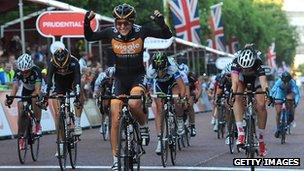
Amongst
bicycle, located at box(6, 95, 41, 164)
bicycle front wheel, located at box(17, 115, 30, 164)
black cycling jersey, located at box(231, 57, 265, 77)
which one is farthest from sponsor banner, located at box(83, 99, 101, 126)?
black cycling jersey, located at box(231, 57, 265, 77)

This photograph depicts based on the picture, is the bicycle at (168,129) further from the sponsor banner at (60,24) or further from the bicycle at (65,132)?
the sponsor banner at (60,24)

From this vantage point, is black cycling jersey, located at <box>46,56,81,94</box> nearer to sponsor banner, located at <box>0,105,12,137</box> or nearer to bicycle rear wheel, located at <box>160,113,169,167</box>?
bicycle rear wheel, located at <box>160,113,169,167</box>

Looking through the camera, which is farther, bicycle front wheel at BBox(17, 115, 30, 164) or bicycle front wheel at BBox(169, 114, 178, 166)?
bicycle front wheel at BBox(17, 115, 30, 164)

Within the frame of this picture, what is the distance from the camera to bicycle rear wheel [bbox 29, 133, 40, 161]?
557 inches

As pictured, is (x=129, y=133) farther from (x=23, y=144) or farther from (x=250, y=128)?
(x=23, y=144)

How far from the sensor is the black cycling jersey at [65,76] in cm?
1280

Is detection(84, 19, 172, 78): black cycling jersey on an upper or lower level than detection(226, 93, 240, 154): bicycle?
upper

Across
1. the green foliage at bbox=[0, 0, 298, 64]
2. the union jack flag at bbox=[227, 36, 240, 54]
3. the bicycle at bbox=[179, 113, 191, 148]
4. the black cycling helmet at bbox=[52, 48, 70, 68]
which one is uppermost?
the green foliage at bbox=[0, 0, 298, 64]

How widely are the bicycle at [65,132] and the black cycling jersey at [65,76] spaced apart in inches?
12.2

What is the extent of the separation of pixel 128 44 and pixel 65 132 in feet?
8.62

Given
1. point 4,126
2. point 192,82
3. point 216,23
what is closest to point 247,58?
point 192,82

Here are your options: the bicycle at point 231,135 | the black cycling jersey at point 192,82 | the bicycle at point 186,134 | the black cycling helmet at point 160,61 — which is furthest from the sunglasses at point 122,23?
the black cycling jersey at point 192,82

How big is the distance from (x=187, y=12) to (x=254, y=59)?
881 inches

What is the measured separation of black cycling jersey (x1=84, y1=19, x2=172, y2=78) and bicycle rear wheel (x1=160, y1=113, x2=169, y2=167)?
8.38 ft
